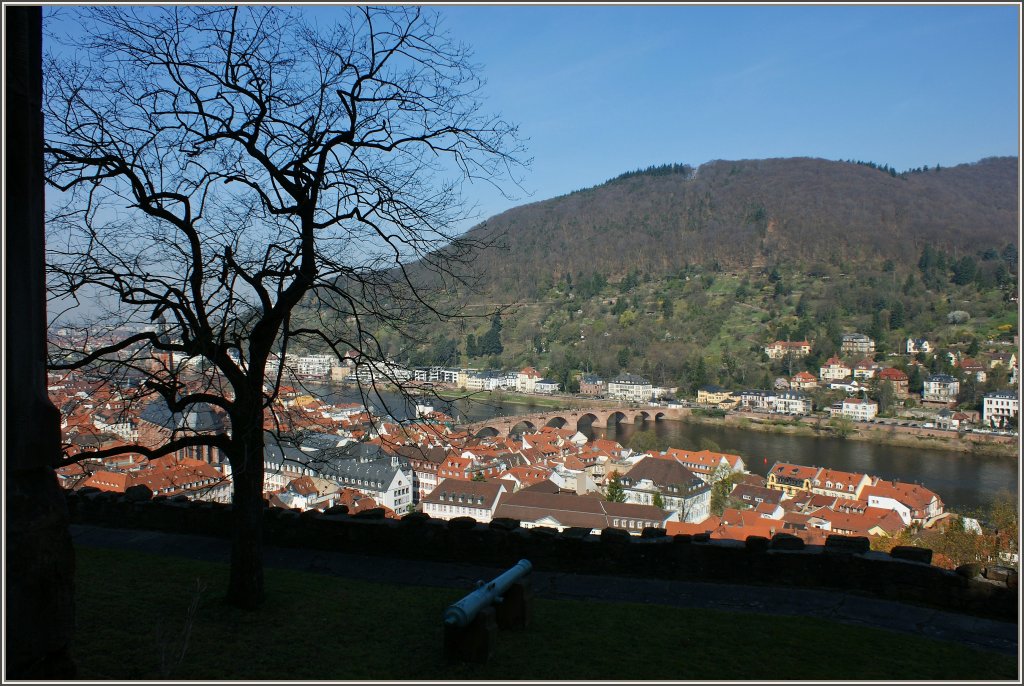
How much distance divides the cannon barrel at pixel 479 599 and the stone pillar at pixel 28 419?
2.05m

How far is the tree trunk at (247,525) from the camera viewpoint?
5.66 m

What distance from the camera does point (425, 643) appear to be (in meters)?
5.01

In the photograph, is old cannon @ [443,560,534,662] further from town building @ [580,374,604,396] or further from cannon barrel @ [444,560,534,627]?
town building @ [580,374,604,396]

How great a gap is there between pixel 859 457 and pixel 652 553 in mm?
40631

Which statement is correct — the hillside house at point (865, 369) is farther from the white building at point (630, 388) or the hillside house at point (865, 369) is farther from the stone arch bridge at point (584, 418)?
the stone arch bridge at point (584, 418)

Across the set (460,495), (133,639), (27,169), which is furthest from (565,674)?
(460,495)

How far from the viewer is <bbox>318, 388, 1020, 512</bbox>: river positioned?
1325 inches

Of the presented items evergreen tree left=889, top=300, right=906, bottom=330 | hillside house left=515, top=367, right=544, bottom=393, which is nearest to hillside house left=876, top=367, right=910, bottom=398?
evergreen tree left=889, top=300, right=906, bottom=330

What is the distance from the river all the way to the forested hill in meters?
41.6

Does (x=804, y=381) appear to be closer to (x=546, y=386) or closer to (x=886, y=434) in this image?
(x=886, y=434)

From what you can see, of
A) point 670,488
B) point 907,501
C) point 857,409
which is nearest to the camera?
point 907,501

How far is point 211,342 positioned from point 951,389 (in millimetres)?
64198

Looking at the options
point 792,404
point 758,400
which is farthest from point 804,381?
point 758,400

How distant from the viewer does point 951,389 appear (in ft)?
189
